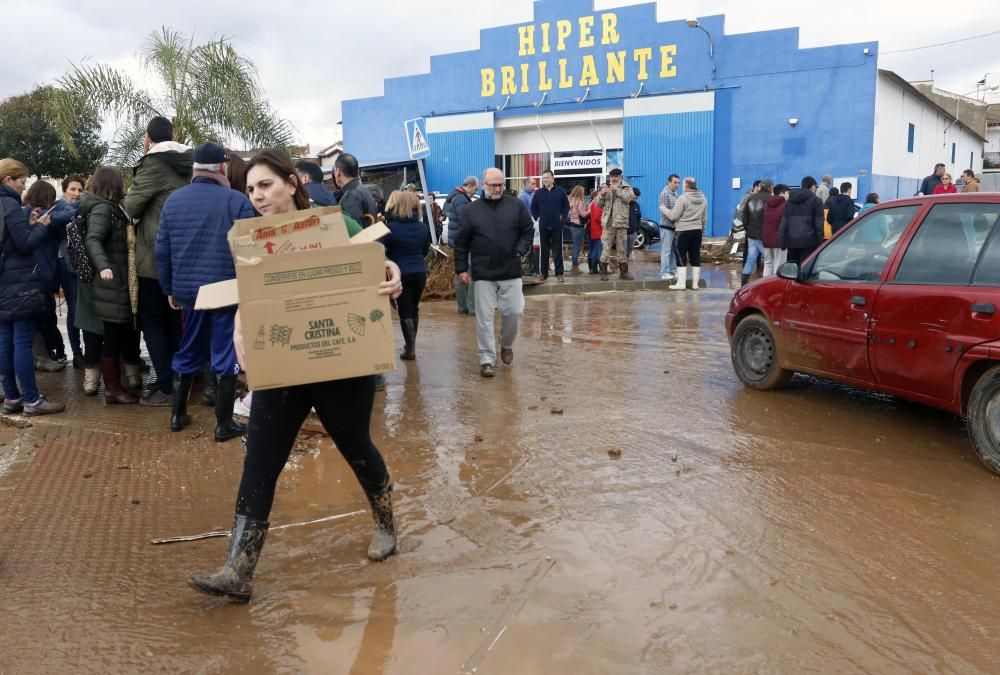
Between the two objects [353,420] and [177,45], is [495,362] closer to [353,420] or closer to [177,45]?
[353,420]

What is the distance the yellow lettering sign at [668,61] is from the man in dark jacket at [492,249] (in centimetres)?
1822

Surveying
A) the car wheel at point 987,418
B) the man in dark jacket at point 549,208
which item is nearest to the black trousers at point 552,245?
the man in dark jacket at point 549,208

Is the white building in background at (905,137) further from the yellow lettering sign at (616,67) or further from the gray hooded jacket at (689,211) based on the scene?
the gray hooded jacket at (689,211)

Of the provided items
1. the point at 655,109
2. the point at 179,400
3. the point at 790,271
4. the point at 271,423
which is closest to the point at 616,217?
the point at 790,271

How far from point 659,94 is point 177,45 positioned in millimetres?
15249

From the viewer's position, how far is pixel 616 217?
14594 mm

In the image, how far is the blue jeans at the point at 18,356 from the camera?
5.89 metres

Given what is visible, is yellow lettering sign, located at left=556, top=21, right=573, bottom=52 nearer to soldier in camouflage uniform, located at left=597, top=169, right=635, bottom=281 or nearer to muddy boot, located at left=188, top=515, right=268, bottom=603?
soldier in camouflage uniform, located at left=597, top=169, right=635, bottom=281

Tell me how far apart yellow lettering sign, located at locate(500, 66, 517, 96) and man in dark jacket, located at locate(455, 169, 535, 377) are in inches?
784

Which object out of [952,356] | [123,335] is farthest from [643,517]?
[123,335]

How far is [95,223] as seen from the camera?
6008mm

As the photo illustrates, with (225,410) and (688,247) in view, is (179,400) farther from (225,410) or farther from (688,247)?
(688,247)

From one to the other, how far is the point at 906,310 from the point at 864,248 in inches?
31.8

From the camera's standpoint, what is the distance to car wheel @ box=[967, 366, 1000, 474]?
456 cm
